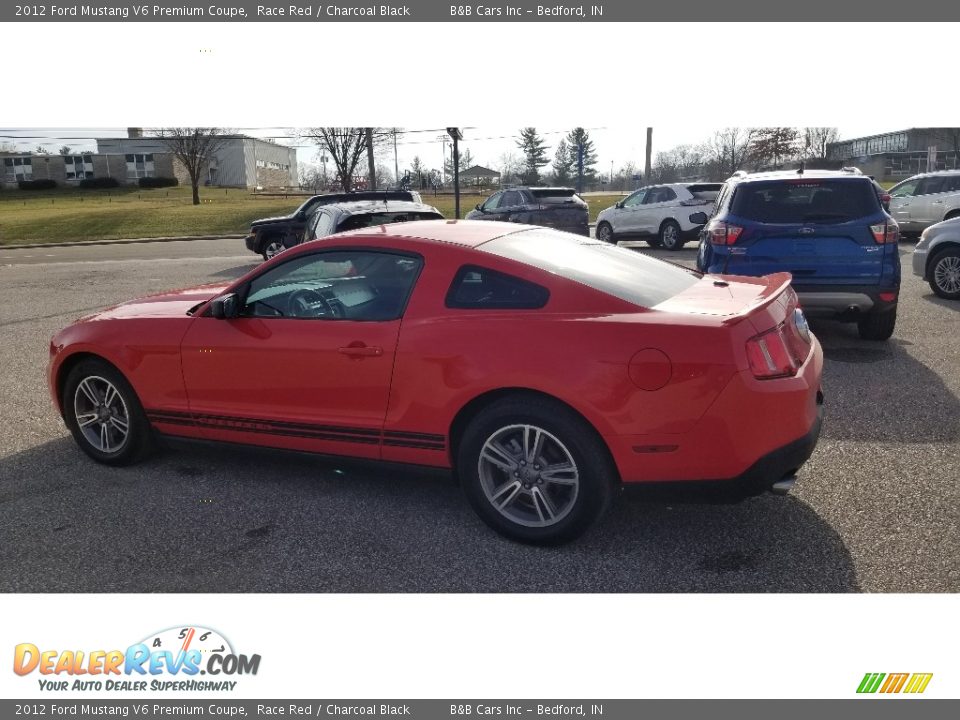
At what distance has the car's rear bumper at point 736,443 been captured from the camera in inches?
129

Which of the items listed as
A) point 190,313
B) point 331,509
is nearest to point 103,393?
point 190,313

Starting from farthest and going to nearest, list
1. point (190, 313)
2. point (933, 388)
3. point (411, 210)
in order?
point (411, 210) < point (933, 388) < point (190, 313)

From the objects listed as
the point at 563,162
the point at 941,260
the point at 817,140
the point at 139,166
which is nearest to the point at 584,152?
the point at 563,162

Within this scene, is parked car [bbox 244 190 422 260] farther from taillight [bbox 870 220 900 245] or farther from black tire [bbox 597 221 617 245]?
taillight [bbox 870 220 900 245]

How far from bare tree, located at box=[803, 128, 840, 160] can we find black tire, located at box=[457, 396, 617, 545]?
58.5 metres

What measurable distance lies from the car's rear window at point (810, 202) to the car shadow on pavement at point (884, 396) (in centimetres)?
131

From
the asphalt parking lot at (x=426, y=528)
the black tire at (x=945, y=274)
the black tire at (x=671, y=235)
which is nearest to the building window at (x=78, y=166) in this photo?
the black tire at (x=671, y=235)

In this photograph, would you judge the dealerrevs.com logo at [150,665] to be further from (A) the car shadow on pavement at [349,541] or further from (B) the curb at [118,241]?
(B) the curb at [118,241]

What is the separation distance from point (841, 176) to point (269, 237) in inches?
531

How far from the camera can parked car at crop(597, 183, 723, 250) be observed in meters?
18.8

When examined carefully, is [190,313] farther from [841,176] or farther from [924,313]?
[924,313]

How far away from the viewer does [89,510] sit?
422 cm

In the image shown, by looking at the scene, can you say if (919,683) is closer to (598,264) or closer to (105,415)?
(598,264)

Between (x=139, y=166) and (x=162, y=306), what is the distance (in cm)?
8377
